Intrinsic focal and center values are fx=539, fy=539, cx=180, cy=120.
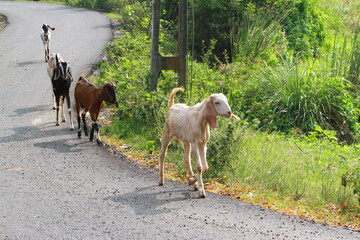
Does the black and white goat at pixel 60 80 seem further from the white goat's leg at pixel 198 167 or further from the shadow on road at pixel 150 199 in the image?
the white goat's leg at pixel 198 167

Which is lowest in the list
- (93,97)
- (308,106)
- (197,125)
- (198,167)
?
(308,106)

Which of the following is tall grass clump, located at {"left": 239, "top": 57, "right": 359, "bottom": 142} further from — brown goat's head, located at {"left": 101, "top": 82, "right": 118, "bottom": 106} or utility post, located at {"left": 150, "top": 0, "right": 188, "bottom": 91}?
brown goat's head, located at {"left": 101, "top": 82, "right": 118, "bottom": 106}

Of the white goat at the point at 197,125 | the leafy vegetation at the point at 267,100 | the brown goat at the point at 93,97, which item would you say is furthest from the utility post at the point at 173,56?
the white goat at the point at 197,125

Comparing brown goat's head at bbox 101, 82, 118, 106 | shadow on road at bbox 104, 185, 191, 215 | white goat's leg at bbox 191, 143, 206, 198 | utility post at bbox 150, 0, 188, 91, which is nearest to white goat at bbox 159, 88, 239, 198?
white goat's leg at bbox 191, 143, 206, 198

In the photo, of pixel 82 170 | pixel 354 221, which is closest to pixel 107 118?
pixel 82 170

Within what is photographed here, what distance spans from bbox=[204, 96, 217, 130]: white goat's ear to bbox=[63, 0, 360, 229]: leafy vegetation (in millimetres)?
1273

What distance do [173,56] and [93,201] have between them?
5.20 metres

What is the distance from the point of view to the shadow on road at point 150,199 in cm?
755

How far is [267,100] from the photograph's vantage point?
1291 cm

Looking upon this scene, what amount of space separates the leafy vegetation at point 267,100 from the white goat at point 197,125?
2.49 ft

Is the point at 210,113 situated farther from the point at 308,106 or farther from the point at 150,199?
the point at 308,106

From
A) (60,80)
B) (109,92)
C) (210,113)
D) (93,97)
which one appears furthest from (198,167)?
(60,80)

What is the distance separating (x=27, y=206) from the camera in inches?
302

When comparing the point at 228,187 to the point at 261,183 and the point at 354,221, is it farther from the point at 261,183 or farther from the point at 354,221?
the point at 354,221
